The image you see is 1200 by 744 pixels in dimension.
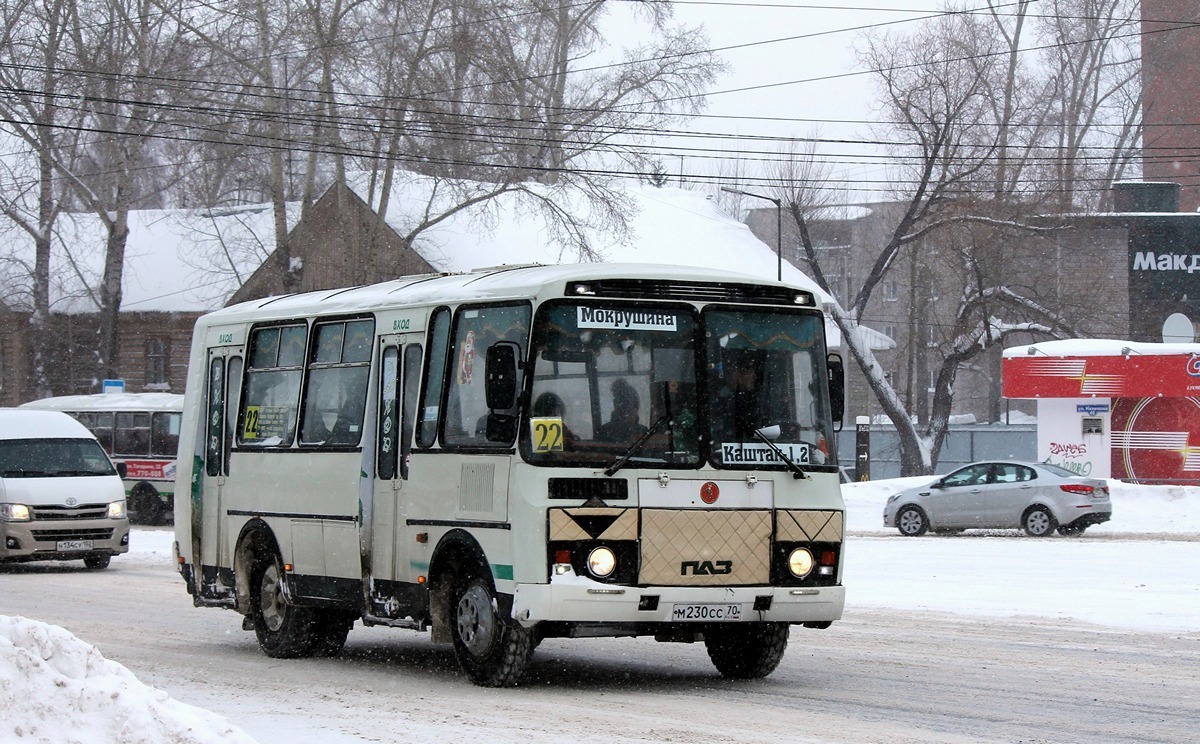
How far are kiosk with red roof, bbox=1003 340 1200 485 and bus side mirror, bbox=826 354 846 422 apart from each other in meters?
31.6

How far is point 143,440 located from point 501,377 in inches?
1283

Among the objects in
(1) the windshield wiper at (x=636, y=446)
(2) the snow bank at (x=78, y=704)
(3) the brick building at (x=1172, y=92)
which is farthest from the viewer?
(3) the brick building at (x=1172, y=92)

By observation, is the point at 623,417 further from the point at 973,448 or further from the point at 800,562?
the point at 973,448

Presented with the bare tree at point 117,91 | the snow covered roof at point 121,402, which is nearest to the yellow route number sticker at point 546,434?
the snow covered roof at point 121,402

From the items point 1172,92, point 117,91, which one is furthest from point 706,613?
point 1172,92

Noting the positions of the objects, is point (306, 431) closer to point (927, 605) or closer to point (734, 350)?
point (734, 350)

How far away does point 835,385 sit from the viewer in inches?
466

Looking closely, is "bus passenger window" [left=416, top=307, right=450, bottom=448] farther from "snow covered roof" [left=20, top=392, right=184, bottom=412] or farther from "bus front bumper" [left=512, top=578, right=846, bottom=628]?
"snow covered roof" [left=20, top=392, right=184, bottom=412]

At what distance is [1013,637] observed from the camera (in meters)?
14.8

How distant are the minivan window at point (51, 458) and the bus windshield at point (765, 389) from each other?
15.9 m

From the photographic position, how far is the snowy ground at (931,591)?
288 inches

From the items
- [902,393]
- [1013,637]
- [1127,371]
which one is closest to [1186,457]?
[1127,371]

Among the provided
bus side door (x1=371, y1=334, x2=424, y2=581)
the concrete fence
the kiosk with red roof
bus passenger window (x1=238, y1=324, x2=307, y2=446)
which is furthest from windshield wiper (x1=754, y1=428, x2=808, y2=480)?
the concrete fence

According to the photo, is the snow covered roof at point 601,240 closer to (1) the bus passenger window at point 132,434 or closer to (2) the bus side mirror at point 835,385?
(1) the bus passenger window at point 132,434
